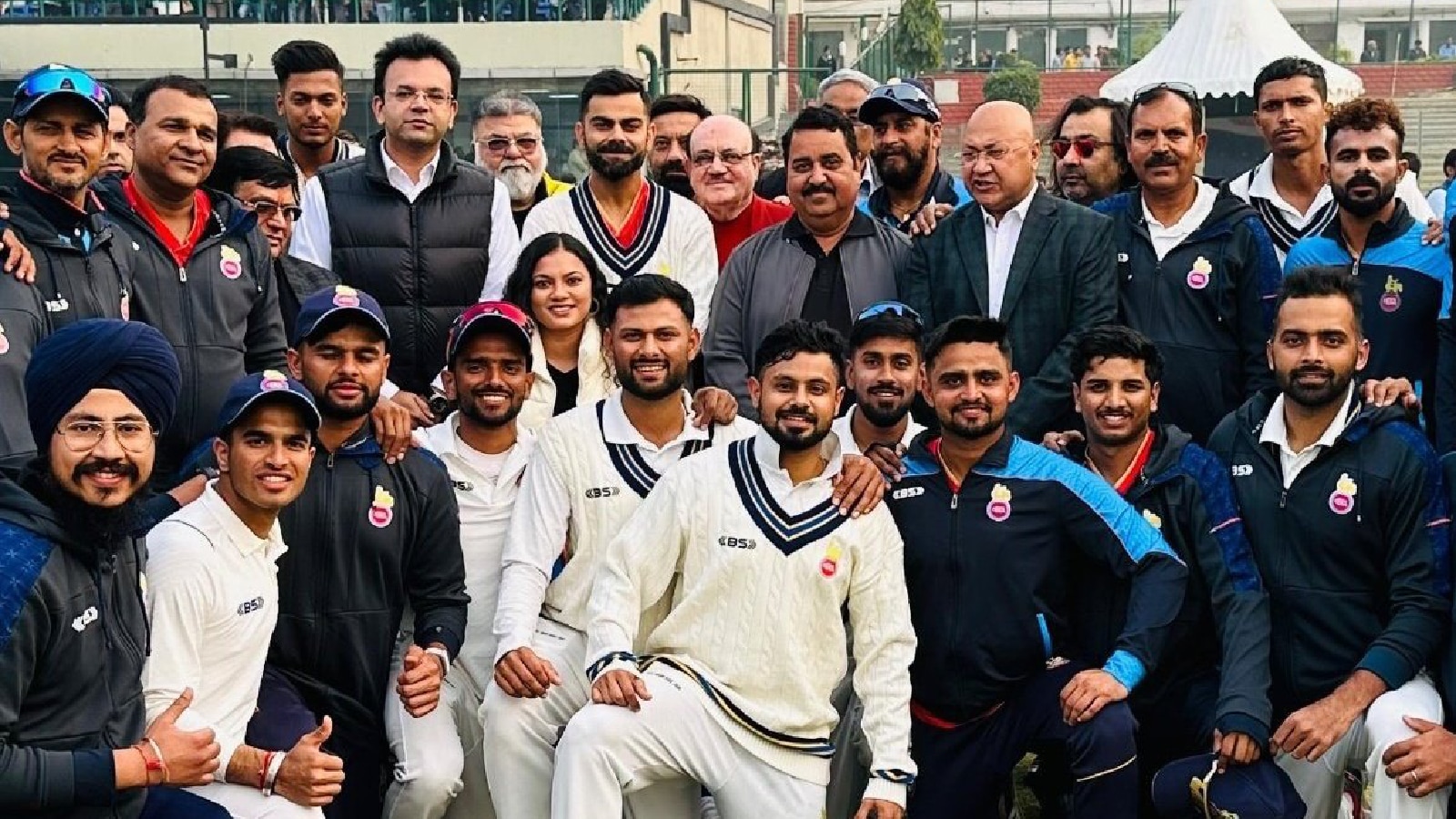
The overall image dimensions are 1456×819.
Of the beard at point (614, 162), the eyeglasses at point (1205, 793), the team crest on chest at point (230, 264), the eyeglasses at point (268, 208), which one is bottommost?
the eyeglasses at point (1205, 793)

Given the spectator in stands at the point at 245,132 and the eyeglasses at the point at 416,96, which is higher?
the eyeglasses at the point at 416,96

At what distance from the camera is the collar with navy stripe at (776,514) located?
577 centimetres

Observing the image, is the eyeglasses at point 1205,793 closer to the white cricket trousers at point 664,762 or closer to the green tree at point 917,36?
the white cricket trousers at point 664,762

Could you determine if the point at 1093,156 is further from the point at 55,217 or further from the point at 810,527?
the point at 55,217

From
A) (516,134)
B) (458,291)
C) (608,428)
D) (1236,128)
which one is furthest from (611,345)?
(1236,128)

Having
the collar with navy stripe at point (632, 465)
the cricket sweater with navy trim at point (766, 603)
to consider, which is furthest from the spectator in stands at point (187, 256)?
the cricket sweater with navy trim at point (766, 603)

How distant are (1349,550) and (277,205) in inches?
166

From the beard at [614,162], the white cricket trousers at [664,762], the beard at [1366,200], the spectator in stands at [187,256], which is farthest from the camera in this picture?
the beard at [614,162]

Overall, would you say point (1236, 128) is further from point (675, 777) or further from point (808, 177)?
point (675, 777)

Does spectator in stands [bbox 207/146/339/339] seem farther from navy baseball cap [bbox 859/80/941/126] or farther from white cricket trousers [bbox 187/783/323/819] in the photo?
navy baseball cap [bbox 859/80/941/126]

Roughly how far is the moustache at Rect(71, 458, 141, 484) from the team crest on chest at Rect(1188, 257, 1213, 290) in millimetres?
4048

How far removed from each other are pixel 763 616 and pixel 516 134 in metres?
3.36

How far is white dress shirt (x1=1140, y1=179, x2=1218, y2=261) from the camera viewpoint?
6852mm

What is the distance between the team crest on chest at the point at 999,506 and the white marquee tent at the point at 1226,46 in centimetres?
2170
